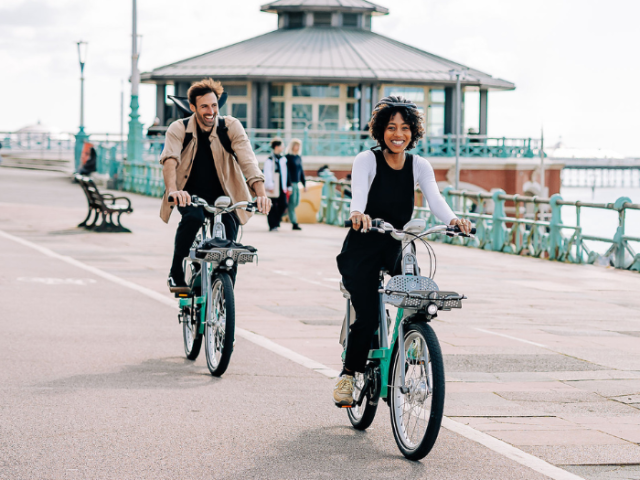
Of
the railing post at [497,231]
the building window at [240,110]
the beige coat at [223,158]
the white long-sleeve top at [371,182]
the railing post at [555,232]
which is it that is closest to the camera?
the white long-sleeve top at [371,182]

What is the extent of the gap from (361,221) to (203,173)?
2682 mm

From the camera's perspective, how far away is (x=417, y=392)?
16.7 feet

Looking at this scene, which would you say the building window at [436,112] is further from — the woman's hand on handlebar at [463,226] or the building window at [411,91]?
the woman's hand on handlebar at [463,226]

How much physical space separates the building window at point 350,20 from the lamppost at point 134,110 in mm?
22025

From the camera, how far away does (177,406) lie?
20.5 ft

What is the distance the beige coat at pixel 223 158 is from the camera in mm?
7531

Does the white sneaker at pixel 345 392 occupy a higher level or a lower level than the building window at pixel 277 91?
lower

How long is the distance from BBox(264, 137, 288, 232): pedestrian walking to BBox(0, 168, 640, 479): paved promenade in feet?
22.6

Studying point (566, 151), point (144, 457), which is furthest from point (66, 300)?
point (566, 151)

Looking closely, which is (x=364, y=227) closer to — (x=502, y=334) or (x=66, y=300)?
(x=502, y=334)

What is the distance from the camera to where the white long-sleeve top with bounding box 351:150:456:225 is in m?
5.39

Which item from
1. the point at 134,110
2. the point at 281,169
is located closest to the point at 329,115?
the point at 134,110

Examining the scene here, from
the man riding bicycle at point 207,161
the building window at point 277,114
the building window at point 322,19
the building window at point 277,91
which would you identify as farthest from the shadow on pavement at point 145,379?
the building window at point 322,19

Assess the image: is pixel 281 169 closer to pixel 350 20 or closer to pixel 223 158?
pixel 223 158
